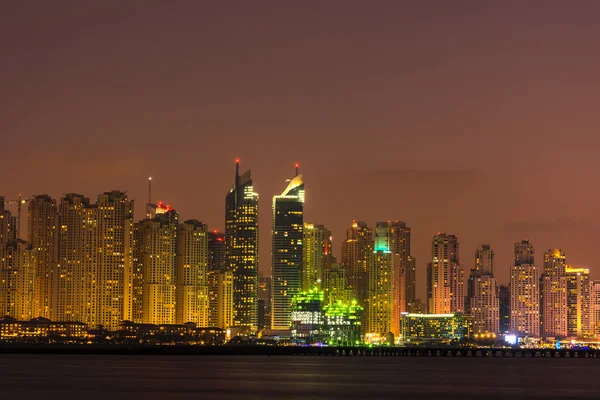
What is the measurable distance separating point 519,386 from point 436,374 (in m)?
30.4

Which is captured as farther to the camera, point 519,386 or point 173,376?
point 173,376

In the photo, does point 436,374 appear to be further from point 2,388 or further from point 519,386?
point 2,388

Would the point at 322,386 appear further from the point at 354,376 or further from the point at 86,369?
the point at 86,369

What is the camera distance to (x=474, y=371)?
16188 centimetres

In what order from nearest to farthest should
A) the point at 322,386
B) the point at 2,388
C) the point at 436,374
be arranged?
the point at 2,388, the point at 322,386, the point at 436,374

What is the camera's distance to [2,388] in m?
109

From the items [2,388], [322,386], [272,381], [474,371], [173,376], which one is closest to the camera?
[2,388]

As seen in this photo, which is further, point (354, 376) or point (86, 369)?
point (86, 369)

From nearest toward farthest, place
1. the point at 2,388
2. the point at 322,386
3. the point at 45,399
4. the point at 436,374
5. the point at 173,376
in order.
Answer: the point at 45,399 → the point at 2,388 → the point at 322,386 → the point at 173,376 → the point at 436,374

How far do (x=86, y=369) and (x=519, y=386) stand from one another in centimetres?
6473

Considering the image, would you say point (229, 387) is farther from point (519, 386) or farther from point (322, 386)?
point (519, 386)

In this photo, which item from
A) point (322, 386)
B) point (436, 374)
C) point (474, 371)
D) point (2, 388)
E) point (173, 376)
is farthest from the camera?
point (474, 371)

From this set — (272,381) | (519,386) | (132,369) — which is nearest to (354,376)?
(272,381)

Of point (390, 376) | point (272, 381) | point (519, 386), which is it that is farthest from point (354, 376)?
point (519, 386)
